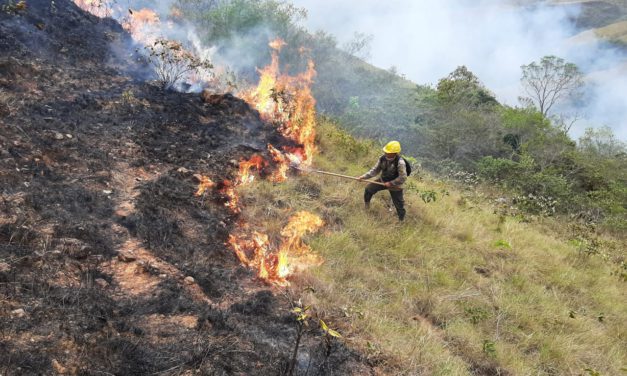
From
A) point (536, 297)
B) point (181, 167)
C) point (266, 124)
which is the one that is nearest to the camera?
point (536, 297)

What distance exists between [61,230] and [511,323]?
529 centimetres

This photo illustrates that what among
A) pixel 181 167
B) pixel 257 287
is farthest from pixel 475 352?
pixel 181 167

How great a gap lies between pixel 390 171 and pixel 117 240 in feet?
14.0

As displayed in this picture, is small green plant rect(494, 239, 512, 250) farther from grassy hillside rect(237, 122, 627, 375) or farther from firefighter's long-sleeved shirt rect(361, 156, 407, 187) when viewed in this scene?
firefighter's long-sleeved shirt rect(361, 156, 407, 187)

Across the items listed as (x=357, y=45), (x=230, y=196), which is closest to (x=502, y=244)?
(x=230, y=196)

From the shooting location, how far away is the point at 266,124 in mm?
9031

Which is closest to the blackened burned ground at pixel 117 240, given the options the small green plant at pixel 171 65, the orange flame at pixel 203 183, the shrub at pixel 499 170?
the orange flame at pixel 203 183

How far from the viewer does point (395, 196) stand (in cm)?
679

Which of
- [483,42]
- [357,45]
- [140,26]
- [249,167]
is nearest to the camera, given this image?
[249,167]

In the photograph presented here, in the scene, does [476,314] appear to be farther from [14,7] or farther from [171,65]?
[14,7]

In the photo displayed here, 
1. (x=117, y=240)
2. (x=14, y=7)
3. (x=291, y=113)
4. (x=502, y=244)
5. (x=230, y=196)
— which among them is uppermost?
(x=14, y=7)

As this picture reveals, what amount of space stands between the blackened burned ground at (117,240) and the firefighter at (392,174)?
2.45 metres

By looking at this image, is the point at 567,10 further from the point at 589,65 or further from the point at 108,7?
the point at 108,7

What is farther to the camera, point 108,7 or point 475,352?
point 108,7
